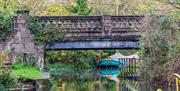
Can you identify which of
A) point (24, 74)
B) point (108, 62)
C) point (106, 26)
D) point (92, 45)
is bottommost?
point (108, 62)

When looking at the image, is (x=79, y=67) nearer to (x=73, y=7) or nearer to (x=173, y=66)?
(x=73, y=7)

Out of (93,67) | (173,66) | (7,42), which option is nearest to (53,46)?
(7,42)

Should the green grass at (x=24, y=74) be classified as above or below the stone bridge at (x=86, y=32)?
below

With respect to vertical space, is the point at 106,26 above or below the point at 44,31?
above

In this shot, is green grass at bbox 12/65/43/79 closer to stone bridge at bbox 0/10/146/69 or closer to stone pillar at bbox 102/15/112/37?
stone bridge at bbox 0/10/146/69

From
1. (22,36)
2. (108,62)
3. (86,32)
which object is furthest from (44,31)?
(108,62)

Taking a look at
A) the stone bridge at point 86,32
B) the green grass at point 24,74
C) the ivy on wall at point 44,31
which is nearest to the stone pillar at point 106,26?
the stone bridge at point 86,32

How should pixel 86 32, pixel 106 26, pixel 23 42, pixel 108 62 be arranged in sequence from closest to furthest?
pixel 23 42 → pixel 86 32 → pixel 106 26 → pixel 108 62

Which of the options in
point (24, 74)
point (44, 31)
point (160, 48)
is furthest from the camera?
point (44, 31)

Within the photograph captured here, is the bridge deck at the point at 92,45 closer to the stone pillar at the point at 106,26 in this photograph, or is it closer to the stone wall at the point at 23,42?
the stone pillar at the point at 106,26

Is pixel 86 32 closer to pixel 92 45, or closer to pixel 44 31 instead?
pixel 92 45

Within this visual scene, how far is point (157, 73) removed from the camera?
2611cm

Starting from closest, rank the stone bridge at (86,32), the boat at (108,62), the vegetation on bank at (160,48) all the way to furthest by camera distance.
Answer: the vegetation on bank at (160,48), the stone bridge at (86,32), the boat at (108,62)

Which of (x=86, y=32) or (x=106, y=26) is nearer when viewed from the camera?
(x=86, y=32)
